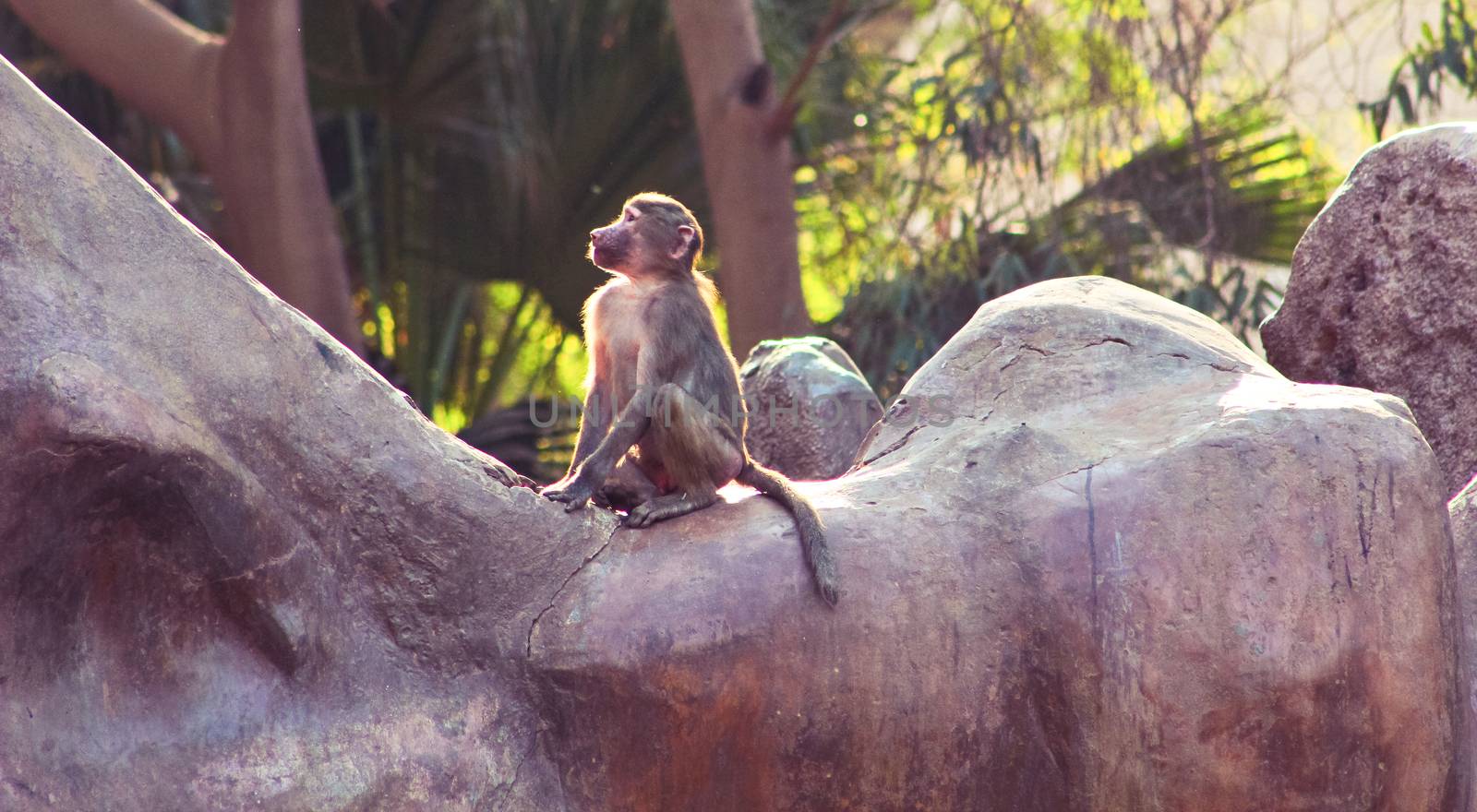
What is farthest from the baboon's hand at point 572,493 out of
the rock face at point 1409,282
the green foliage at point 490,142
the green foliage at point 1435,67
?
the green foliage at point 1435,67

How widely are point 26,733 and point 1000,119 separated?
6194 mm

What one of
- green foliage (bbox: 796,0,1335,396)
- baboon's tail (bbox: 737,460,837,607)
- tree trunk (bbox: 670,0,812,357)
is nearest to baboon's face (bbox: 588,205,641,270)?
baboon's tail (bbox: 737,460,837,607)

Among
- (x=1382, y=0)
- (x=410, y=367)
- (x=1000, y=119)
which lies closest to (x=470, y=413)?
(x=410, y=367)

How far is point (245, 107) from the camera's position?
715 centimetres

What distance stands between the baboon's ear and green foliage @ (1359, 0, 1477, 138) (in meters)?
4.70

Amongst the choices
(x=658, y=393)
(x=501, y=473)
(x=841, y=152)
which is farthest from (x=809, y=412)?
(x=841, y=152)

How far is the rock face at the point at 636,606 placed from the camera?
3025 millimetres

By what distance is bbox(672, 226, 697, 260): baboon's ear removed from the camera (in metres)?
4.50

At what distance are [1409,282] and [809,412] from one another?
2.16m

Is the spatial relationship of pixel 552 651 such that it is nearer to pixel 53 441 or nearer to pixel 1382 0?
pixel 53 441

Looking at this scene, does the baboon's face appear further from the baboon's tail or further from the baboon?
the baboon's tail

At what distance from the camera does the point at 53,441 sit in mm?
2848

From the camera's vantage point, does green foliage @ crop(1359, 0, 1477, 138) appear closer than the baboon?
No

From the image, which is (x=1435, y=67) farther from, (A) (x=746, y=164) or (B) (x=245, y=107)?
(B) (x=245, y=107)
